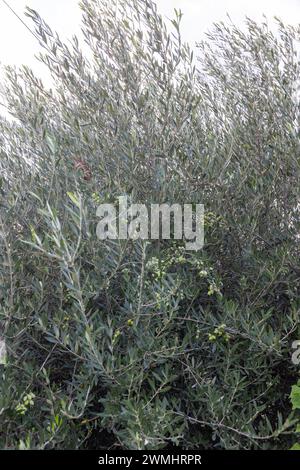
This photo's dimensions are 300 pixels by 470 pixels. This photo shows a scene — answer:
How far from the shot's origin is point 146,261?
11.3ft

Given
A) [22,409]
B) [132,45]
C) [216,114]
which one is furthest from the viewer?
[216,114]

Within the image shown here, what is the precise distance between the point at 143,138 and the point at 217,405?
5.54 feet

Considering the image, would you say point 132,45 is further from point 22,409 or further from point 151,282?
point 22,409

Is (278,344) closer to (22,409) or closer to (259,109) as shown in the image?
(22,409)

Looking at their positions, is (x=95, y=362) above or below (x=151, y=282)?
below

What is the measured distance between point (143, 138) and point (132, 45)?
71 centimetres

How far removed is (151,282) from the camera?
144 inches

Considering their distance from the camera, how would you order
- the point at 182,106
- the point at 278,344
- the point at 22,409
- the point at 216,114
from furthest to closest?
the point at 216,114, the point at 182,106, the point at 278,344, the point at 22,409

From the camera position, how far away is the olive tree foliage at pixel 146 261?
314 cm

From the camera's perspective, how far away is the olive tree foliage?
3.14 m

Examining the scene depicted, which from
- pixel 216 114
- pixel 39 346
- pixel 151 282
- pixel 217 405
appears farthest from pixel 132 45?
pixel 217 405

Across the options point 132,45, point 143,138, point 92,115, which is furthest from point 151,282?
point 132,45
